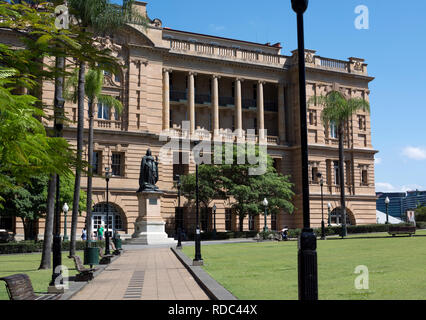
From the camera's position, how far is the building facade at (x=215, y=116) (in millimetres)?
53844


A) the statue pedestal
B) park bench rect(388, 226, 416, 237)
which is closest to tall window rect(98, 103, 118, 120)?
the statue pedestal

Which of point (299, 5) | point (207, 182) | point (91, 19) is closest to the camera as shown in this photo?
point (299, 5)

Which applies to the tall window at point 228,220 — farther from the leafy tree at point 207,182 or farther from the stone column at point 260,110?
the stone column at point 260,110

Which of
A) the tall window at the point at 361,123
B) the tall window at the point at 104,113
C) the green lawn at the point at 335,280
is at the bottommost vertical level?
the green lawn at the point at 335,280

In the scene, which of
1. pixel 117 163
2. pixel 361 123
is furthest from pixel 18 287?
pixel 361 123

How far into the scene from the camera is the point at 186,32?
2608 inches

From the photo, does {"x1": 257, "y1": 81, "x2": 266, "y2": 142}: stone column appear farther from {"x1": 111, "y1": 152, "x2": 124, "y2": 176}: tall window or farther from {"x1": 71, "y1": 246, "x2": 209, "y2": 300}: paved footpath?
{"x1": 71, "y1": 246, "x2": 209, "y2": 300}: paved footpath

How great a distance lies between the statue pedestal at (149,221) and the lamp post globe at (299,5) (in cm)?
3265

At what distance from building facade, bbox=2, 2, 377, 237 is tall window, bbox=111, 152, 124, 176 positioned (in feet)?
0.36

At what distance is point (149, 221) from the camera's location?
4025 cm

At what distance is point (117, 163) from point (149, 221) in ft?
51.9

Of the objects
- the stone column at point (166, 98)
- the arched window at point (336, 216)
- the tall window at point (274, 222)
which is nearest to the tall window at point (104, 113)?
the stone column at point (166, 98)

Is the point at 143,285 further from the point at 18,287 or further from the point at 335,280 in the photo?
the point at 18,287
